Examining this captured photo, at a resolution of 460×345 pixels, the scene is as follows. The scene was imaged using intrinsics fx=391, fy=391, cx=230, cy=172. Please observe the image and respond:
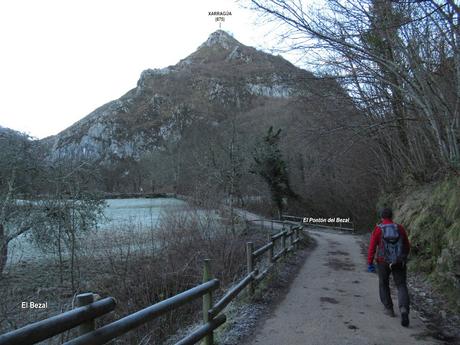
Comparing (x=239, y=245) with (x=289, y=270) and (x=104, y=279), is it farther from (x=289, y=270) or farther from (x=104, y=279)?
(x=104, y=279)

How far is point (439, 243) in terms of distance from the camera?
8.91 meters

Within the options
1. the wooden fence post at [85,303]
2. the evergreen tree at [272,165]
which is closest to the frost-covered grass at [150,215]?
the wooden fence post at [85,303]

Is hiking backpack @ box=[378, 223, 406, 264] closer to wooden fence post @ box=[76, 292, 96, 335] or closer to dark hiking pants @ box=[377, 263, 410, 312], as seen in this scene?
dark hiking pants @ box=[377, 263, 410, 312]

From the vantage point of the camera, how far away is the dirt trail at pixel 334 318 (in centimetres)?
553

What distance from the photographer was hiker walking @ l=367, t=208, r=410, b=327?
242 inches

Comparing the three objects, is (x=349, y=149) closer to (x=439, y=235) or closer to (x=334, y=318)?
(x=439, y=235)

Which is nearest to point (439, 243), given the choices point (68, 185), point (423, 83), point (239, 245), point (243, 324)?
point (423, 83)

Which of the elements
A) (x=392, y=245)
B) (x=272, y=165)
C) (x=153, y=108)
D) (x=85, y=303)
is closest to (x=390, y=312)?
(x=392, y=245)

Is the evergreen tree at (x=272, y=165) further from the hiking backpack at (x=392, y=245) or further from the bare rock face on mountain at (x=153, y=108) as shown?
the bare rock face on mountain at (x=153, y=108)

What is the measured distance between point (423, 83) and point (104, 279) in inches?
406

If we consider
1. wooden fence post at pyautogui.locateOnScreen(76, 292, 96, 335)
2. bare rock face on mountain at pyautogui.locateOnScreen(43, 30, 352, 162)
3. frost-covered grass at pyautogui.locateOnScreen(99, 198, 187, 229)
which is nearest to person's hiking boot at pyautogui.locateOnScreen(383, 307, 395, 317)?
wooden fence post at pyautogui.locateOnScreen(76, 292, 96, 335)

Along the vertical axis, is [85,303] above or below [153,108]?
below

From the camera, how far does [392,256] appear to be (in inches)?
248

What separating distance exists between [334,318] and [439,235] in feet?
13.7
